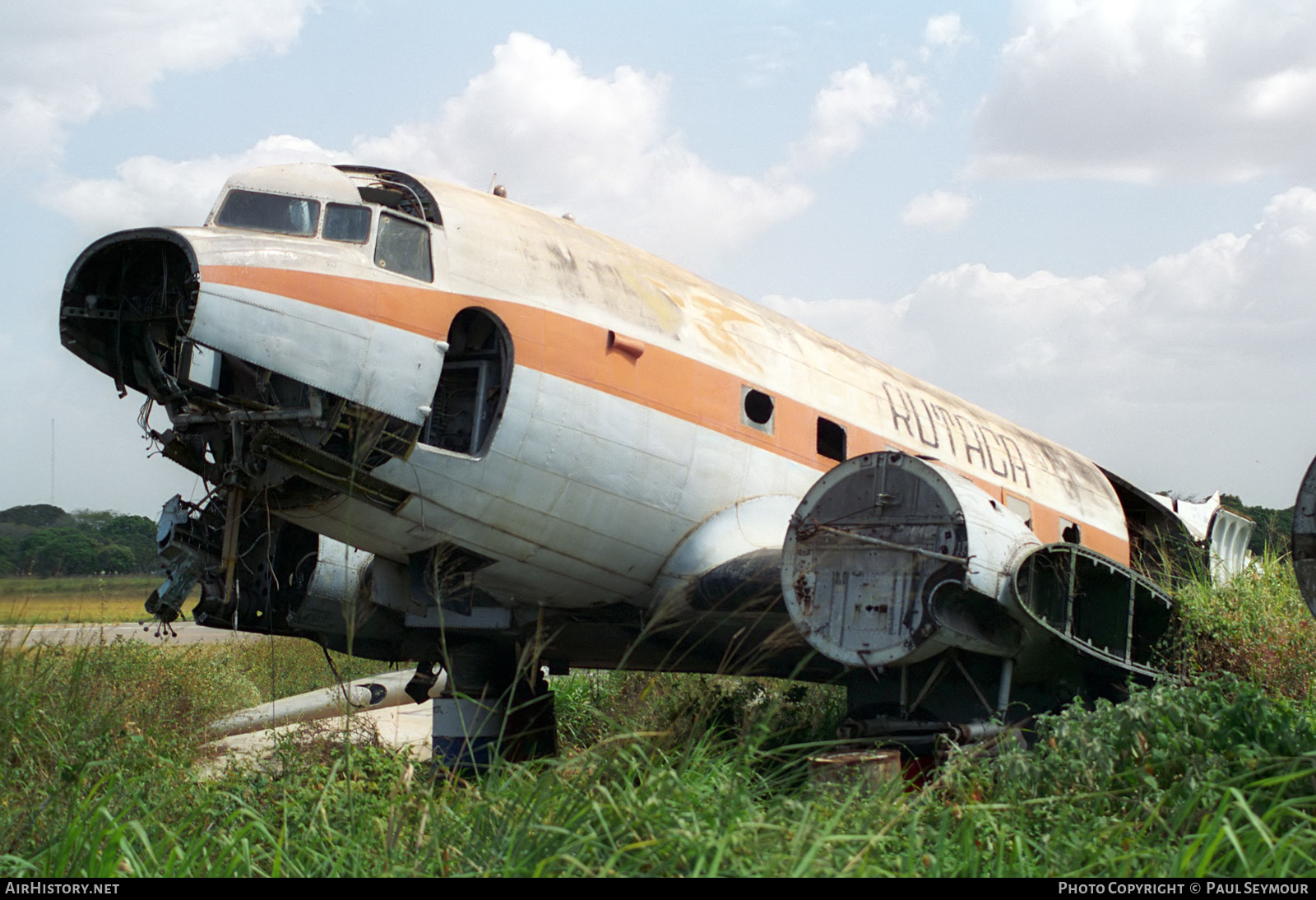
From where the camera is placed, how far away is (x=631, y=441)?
27.9 feet

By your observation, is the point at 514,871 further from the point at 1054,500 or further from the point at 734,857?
Result: the point at 1054,500

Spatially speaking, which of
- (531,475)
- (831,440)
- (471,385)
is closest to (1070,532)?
(831,440)

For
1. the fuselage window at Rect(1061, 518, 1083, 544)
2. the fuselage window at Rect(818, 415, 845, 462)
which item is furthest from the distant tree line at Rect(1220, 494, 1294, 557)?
the fuselage window at Rect(818, 415, 845, 462)

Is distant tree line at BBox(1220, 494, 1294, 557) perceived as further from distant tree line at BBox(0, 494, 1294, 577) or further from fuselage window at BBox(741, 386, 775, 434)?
fuselage window at BBox(741, 386, 775, 434)

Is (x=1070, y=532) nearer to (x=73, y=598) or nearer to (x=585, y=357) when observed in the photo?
(x=585, y=357)

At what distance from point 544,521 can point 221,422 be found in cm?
227

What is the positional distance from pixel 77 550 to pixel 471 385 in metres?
2.91

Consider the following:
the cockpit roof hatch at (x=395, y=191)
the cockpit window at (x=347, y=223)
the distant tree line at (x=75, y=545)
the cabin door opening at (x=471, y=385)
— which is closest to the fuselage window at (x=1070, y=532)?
the distant tree line at (x=75, y=545)

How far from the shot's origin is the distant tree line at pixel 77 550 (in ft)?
24.0

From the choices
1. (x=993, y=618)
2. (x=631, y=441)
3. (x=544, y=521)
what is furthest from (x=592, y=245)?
(x=993, y=618)

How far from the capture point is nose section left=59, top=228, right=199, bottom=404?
23.6ft

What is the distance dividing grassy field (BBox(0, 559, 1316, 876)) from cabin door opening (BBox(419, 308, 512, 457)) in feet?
6.76

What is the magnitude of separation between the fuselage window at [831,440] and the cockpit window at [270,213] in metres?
4.56
